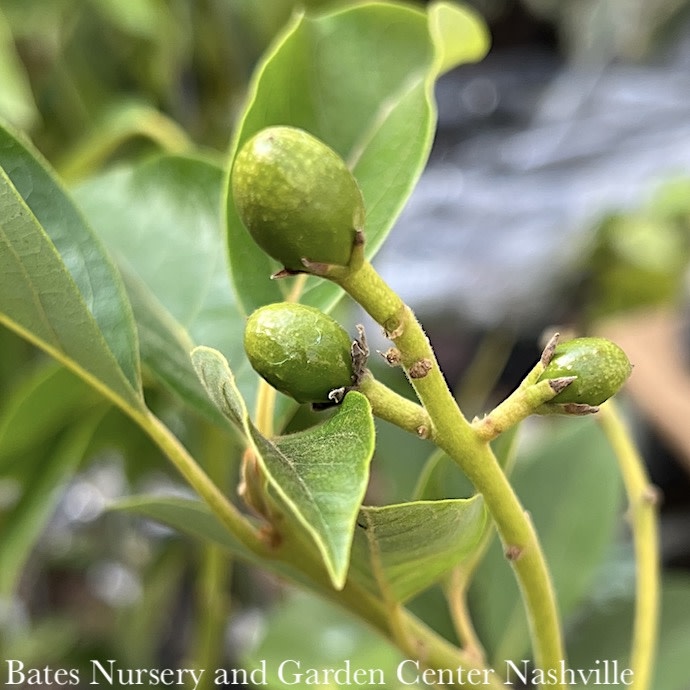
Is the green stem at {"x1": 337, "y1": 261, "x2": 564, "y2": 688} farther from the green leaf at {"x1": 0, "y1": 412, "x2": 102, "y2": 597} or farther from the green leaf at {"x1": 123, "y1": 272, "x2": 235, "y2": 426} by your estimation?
the green leaf at {"x1": 0, "y1": 412, "x2": 102, "y2": 597}

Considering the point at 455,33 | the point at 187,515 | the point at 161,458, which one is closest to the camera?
the point at 187,515

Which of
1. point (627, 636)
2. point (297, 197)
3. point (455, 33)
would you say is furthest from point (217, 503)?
point (627, 636)

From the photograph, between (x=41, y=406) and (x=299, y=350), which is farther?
(x=41, y=406)

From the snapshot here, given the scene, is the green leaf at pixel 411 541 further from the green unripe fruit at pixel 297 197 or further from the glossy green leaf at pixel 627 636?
the glossy green leaf at pixel 627 636

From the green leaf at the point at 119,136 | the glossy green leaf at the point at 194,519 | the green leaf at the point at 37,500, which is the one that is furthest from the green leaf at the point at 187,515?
the green leaf at the point at 119,136

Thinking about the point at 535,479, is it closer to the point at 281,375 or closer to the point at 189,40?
the point at 281,375

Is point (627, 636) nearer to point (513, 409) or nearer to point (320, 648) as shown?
point (320, 648)

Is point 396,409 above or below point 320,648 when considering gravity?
above
